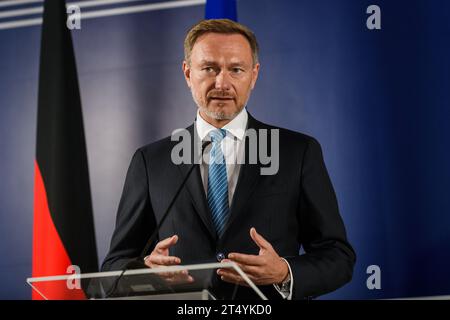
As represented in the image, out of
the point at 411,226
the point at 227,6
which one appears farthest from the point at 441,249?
the point at 227,6

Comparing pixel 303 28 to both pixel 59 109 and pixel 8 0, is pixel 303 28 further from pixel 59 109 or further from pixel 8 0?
pixel 8 0

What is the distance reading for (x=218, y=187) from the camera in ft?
7.80

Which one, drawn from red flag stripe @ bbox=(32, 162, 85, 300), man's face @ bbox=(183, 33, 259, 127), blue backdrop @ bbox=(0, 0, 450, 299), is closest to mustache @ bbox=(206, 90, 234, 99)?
man's face @ bbox=(183, 33, 259, 127)

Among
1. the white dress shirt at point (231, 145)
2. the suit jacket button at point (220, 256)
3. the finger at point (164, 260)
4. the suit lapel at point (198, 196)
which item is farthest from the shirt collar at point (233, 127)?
the finger at point (164, 260)

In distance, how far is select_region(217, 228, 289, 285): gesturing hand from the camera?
1770 mm

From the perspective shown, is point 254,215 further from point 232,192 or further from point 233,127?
point 233,127

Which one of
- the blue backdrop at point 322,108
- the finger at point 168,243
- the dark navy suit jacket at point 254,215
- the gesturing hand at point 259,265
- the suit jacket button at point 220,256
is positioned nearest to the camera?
the gesturing hand at point 259,265

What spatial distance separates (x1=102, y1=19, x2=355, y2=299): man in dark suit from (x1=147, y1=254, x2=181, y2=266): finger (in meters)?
0.34

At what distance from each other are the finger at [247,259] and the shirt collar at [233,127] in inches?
28.7

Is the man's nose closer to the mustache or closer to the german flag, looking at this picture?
the mustache

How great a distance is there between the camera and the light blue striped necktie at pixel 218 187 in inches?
91.9

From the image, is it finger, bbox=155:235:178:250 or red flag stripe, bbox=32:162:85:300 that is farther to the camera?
red flag stripe, bbox=32:162:85:300

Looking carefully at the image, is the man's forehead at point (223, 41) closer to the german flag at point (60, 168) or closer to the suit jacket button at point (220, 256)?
the suit jacket button at point (220, 256)

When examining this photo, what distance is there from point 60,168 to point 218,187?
172 centimetres
